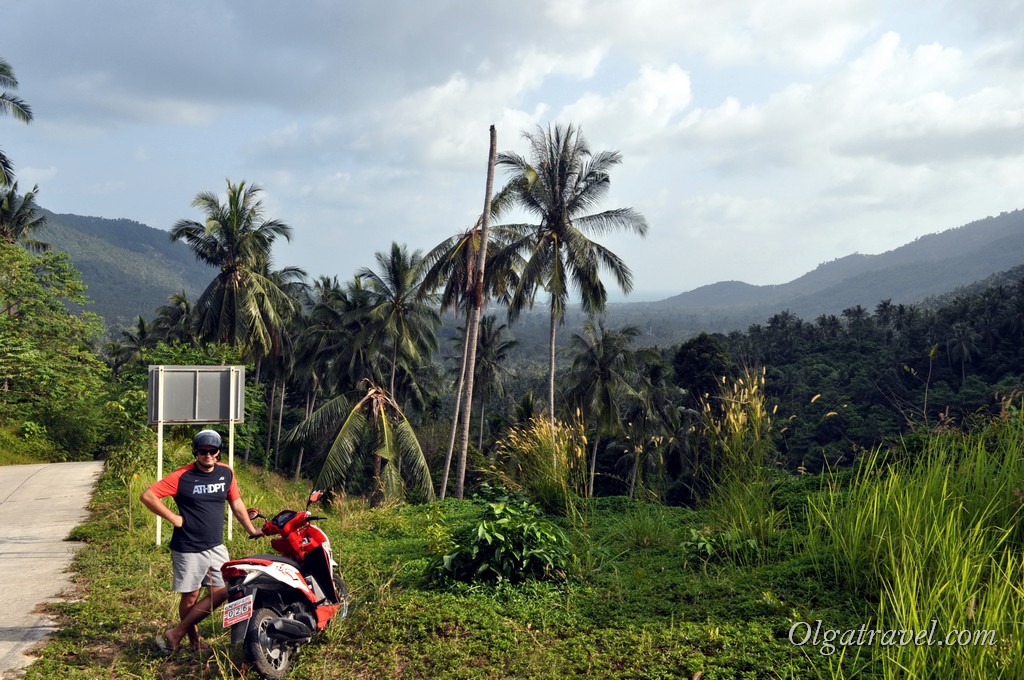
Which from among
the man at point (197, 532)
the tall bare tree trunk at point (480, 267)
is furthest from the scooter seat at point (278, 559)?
the tall bare tree trunk at point (480, 267)

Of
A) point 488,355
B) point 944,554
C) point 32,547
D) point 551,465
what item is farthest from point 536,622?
point 488,355

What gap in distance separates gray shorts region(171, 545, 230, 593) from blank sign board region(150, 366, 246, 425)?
11.7ft

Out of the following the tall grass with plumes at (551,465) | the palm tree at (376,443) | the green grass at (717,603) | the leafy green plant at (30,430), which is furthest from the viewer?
the leafy green plant at (30,430)

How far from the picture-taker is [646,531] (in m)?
7.35

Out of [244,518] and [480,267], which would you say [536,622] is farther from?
[480,267]

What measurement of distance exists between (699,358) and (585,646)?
35.0 m

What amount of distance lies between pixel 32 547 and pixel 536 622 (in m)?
7.10

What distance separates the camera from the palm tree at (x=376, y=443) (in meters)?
13.7

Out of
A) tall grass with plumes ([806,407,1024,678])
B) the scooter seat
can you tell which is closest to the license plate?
the scooter seat

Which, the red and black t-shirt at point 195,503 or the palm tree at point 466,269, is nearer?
the red and black t-shirt at point 195,503

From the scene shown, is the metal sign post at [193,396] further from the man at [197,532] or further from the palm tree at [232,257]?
the palm tree at [232,257]

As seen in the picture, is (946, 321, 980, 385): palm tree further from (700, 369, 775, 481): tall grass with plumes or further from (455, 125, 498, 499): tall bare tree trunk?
(700, 369, 775, 481): tall grass with plumes

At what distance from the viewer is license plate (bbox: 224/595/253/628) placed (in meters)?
4.26

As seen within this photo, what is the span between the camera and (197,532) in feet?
15.5
